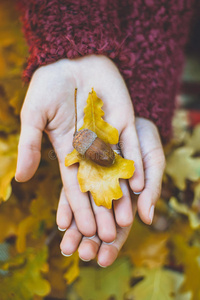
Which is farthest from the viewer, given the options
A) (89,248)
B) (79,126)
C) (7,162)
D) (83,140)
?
(7,162)

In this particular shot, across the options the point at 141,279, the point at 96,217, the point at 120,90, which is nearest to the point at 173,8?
the point at 120,90

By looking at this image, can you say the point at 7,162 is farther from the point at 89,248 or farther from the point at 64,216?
the point at 89,248

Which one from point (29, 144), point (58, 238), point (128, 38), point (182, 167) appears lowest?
point (58, 238)

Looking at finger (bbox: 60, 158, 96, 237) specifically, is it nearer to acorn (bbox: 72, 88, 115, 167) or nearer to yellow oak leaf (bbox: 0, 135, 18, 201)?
acorn (bbox: 72, 88, 115, 167)

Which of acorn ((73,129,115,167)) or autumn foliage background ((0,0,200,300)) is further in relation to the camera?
autumn foliage background ((0,0,200,300))

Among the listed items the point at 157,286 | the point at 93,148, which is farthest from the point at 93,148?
the point at 157,286

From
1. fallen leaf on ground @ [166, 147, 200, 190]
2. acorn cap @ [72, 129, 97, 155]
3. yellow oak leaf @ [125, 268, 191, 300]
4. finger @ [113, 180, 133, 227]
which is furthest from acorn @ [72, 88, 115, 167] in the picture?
yellow oak leaf @ [125, 268, 191, 300]
